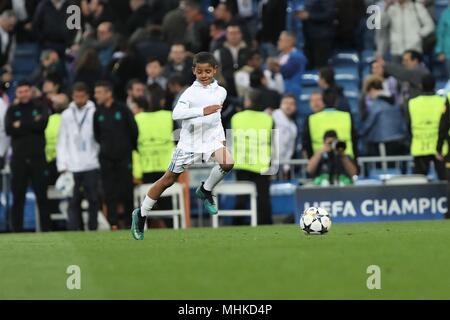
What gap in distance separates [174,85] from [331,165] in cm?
344

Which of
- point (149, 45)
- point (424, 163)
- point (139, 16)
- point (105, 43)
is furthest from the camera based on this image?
point (139, 16)

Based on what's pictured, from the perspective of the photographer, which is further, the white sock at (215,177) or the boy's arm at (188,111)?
the white sock at (215,177)

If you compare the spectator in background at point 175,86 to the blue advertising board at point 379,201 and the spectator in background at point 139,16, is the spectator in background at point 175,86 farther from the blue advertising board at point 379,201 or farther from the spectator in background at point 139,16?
the spectator in background at point 139,16

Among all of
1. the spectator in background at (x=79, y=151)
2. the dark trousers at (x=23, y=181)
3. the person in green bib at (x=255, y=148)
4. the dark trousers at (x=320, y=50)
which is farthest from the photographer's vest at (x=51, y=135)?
the dark trousers at (x=320, y=50)

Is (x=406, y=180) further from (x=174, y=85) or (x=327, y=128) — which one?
(x=174, y=85)

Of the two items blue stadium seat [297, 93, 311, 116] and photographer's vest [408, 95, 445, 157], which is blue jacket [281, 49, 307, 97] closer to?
blue stadium seat [297, 93, 311, 116]

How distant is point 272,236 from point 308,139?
5473 millimetres

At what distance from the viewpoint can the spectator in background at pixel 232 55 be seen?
24125mm

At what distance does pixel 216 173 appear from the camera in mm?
16266

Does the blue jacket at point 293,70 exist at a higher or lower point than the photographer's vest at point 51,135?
higher

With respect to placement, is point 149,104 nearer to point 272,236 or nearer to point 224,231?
point 224,231

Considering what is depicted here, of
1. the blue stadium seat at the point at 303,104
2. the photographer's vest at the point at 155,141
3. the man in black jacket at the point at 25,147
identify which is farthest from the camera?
the blue stadium seat at the point at 303,104

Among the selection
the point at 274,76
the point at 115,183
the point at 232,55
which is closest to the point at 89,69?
the point at 232,55
